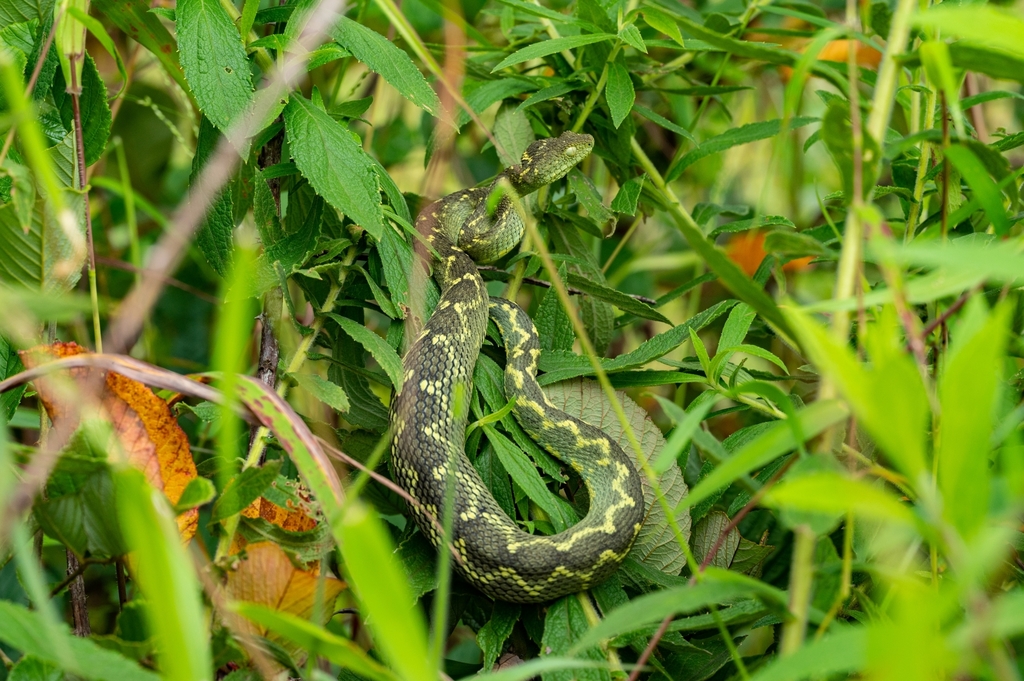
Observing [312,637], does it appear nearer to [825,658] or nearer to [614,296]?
[825,658]

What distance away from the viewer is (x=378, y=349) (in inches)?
77.6

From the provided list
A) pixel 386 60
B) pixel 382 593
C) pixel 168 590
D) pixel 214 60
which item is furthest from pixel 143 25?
pixel 382 593

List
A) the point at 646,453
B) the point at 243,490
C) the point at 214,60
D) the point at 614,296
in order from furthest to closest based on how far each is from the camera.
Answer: the point at 614,296 < the point at 646,453 < the point at 214,60 < the point at 243,490

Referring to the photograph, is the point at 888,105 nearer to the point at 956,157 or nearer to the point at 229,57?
the point at 956,157

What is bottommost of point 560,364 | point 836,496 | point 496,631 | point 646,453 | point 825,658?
point 496,631

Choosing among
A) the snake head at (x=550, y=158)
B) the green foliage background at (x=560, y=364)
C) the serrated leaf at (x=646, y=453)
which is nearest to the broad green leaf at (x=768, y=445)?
the green foliage background at (x=560, y=364)

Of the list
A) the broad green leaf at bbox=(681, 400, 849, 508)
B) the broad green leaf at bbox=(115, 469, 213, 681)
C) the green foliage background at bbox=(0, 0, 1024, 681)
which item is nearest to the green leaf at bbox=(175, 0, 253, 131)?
the green foliage background at bbox=(0, 0, 1024, 681)

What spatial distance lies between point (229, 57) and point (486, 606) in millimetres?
1402

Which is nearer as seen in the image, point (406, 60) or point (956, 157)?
point (956, 157)

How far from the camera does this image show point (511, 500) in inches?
85.7

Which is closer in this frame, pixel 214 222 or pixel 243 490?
pixel 243 490

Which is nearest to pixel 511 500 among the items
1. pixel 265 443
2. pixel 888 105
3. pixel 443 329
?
pixel 443 329

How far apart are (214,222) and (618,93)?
106cm

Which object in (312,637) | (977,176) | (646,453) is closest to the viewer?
(312,637)
